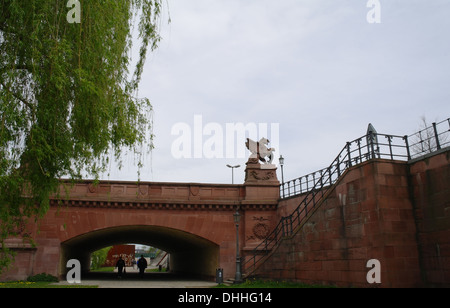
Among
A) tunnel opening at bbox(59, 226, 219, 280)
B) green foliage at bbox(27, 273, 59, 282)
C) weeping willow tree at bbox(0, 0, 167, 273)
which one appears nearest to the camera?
weeping willow tree at bbox(0, 0, 167, 273)

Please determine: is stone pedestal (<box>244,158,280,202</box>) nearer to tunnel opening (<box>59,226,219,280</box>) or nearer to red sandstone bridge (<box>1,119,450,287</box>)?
red sandstone bridge (<box>1,119,450,287</box>)

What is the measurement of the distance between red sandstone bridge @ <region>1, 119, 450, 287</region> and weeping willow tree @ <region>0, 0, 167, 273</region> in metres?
1.41

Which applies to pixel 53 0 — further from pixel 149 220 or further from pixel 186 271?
pixel 186 271

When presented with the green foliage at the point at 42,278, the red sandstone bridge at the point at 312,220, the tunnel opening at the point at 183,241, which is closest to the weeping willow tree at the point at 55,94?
the red sandstone bridge at the point at 312,220

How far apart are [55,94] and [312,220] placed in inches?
433

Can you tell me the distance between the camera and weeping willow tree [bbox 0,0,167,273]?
7887 mm

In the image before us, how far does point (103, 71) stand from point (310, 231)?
34.2 feet

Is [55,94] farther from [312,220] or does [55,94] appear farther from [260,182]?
[260,182]

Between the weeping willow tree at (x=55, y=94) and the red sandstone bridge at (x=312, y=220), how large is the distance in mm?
1407

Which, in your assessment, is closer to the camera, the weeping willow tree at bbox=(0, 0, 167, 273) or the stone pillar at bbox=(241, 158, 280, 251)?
the weeping willow tree at bbox=(0, 0, 167, 273)

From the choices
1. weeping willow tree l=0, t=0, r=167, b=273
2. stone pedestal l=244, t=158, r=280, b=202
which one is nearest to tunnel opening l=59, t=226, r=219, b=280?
stone pedestal l=244, t=158, r=280, b=202

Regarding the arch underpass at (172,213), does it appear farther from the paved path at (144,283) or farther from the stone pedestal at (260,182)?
the paved path at (144,283)

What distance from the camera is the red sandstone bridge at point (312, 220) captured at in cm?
1238
